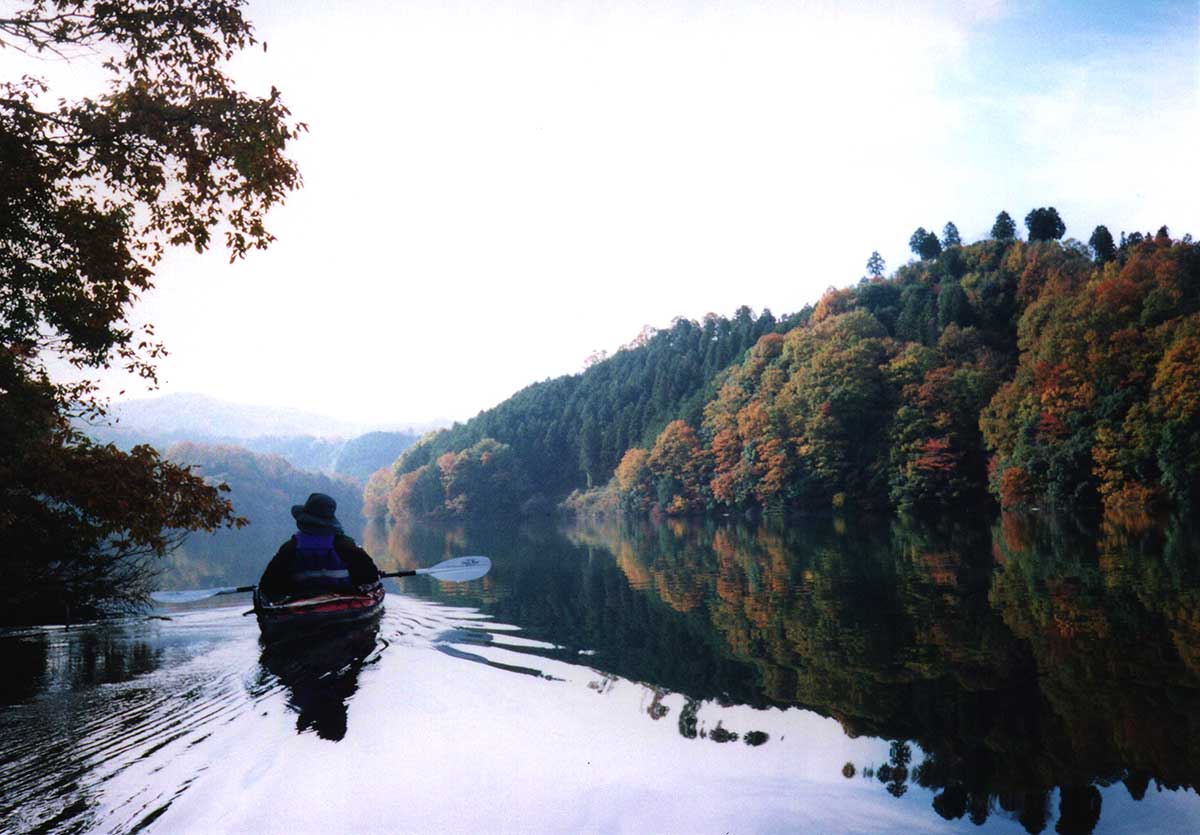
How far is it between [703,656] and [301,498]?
150m

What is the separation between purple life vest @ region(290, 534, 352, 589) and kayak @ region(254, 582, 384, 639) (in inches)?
10.4

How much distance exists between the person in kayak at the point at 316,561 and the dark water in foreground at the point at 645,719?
3.47 feet

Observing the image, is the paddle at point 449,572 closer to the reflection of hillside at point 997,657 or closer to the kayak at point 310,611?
the kayak at point 310,611

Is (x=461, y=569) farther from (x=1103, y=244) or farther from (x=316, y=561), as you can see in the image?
(x=1103, y=244)

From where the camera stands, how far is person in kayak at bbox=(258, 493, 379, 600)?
13977 mm

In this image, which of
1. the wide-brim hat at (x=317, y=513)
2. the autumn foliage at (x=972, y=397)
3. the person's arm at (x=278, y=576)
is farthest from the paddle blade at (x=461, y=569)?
→ the autumn foliage at (x=972, y=397)

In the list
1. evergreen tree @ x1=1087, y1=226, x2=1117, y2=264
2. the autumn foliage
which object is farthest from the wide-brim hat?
evergreen tree @ x1=1087, y1=226, x2=1117, y2=264

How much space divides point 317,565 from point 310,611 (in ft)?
2.98

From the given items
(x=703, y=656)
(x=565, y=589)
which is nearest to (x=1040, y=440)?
(x=565, y=589)

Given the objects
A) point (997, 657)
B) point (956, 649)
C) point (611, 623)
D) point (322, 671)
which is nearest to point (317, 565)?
point (322, 671)

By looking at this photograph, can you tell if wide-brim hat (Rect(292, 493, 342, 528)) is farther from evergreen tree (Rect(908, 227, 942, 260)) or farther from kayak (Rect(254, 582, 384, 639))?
evergreen tree (Rect(908, 227, 942, 260))

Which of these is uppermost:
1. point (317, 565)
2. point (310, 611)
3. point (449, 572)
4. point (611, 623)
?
point (317, 565)

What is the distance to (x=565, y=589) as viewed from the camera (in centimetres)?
2159

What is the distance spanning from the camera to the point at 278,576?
45.9 feet
